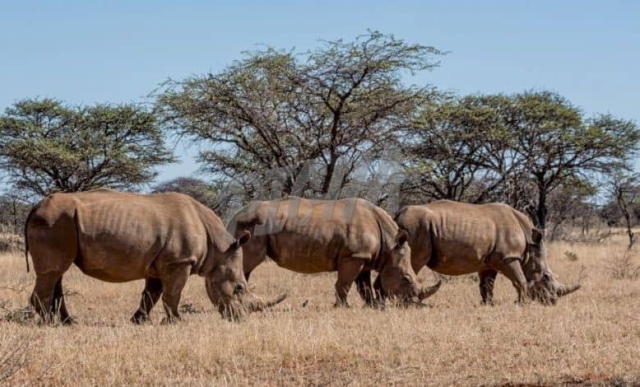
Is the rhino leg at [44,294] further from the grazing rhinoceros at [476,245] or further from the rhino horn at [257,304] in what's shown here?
the grazing rhinoceros at [476,245]

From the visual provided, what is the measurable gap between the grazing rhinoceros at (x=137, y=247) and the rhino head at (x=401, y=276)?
2.17 metres

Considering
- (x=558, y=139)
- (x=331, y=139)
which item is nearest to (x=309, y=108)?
(x=331, y=139)

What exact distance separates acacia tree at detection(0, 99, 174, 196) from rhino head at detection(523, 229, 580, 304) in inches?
674

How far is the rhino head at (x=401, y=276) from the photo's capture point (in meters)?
12.7

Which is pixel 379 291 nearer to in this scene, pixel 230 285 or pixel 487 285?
pixel 487 285

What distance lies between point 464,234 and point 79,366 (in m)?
7.74

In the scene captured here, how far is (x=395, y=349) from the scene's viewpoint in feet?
27.1

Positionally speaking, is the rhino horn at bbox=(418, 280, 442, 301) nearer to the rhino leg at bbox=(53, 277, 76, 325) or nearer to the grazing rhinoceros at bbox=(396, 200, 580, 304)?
the grazing rhinoceros at bbox=(396, 200, 580, 304)

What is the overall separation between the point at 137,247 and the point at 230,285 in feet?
4.24

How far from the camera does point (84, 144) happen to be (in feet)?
93.4

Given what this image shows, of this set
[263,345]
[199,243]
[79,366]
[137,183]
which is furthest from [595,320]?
[137,183]

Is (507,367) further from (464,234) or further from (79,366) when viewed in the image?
(464,234)

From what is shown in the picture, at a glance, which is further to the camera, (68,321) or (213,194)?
(213,194)

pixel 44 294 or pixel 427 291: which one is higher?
pixel 427 291
